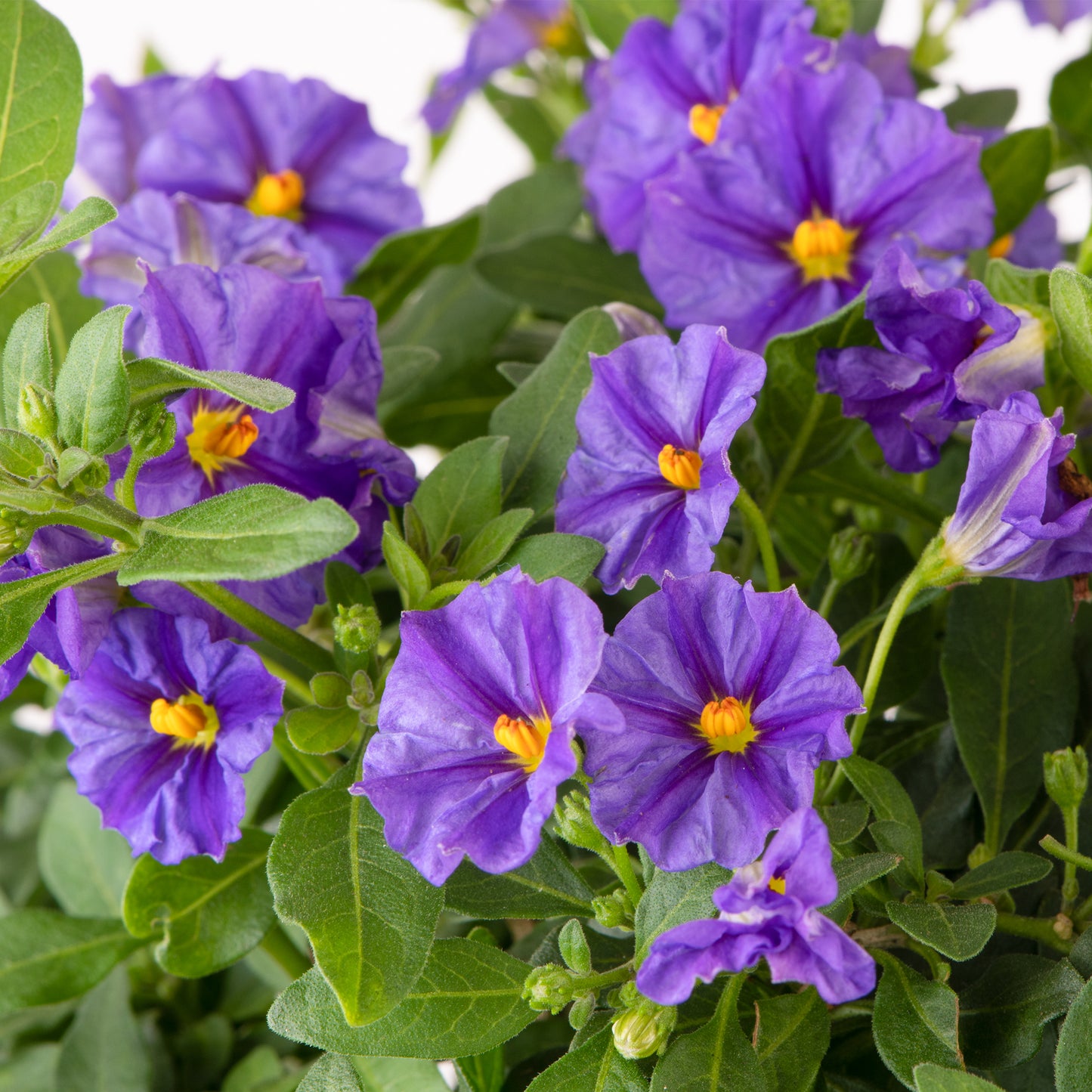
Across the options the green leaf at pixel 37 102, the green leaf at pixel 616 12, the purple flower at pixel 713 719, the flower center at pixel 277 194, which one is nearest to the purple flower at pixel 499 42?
the green leaf at pixel 616 12

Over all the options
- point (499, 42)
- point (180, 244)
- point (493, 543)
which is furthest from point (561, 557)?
point (499, 42)

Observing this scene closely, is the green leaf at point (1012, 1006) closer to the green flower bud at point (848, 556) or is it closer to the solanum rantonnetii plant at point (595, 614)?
the solanum rantonnetii plant at point (595, 614)

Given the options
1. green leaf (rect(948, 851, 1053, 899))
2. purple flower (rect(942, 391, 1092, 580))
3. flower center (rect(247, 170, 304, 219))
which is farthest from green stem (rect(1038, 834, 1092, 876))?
flower center (rect(247, 170, 304, 219))

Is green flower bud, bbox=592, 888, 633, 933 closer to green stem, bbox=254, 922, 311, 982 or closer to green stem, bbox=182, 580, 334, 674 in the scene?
green stem, bbox=182, 580, 334, 674

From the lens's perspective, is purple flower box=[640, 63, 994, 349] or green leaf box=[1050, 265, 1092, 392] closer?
green leaf box=[1050, 265, 1092, 392]

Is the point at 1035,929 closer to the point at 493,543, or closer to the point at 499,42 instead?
the point at 493,543
